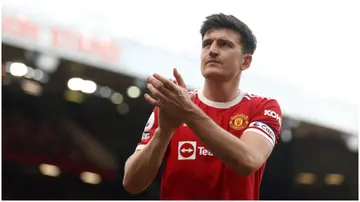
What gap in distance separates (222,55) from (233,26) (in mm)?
127

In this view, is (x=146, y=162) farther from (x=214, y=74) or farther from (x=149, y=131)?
(x=214, y=74)

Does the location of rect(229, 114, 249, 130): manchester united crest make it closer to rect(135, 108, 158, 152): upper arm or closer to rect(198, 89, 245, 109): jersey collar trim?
rect(198, 89, 245, 109): jersey collar trim

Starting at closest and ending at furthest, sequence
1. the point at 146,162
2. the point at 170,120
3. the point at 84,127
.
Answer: the point at 170,120 < the point at 146,162 < the point at 84,127

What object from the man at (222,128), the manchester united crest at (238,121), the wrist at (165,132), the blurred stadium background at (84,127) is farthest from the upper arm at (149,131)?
the blurred stadium background at (84,127)

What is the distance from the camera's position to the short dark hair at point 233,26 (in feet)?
6.07

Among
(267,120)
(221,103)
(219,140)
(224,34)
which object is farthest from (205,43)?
(219,140)

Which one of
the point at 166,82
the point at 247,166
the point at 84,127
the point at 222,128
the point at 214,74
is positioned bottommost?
the point at 247,166

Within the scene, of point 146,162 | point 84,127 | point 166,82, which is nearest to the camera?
point 166,82

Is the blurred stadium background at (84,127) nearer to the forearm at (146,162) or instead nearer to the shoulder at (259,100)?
the shoulder at (259,100)

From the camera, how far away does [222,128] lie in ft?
5.36

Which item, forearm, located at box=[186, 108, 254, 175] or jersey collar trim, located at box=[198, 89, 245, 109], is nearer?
forearm, located at box=[186, 108, 254, 175]

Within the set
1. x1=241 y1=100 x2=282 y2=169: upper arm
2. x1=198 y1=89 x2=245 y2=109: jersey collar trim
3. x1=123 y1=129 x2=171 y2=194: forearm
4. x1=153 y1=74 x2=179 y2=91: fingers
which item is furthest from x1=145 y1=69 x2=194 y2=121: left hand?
x1=198 y1=89 x2=245 y2=109: jersey collar trim

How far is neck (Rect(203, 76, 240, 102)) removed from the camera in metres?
1.87

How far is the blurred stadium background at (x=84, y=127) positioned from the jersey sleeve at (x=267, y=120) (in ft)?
14.1
